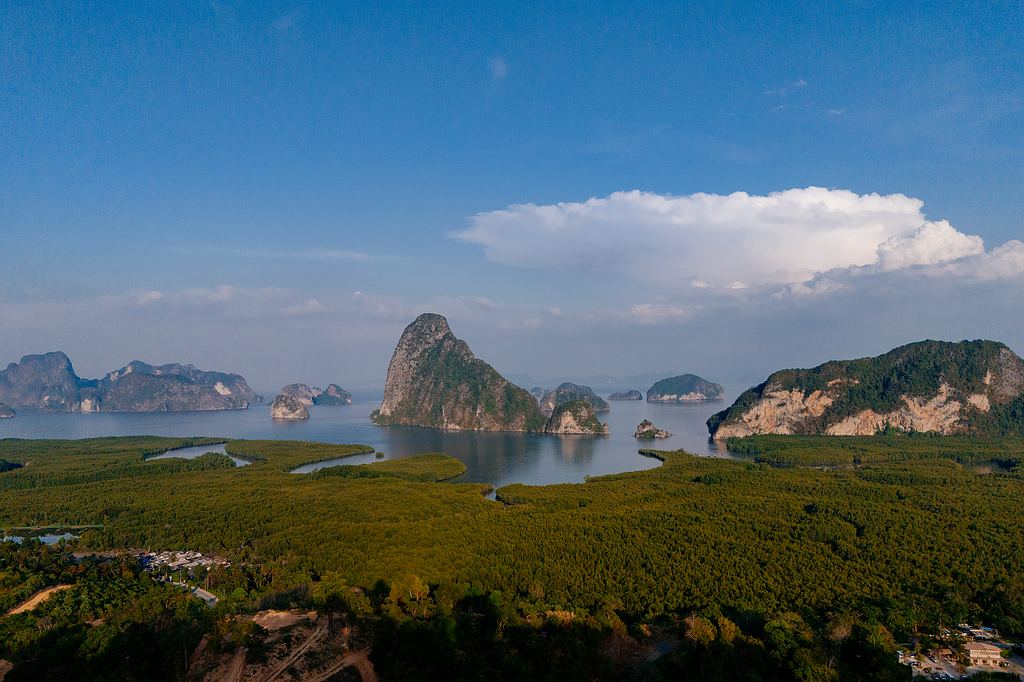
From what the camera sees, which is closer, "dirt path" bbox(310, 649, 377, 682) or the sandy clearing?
"dirt path" bbox(310, 649, 377, 682)

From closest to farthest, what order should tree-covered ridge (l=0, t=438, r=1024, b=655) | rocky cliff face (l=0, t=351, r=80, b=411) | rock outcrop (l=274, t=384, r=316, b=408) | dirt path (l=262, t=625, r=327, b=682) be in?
dirt path (l=262, t=625, r=327, b=682)
tree-covered ridge (l=0, t=438, r=1024, b=655)
rocky cliff face (l=0, t=351, r=80, b=411)
rock outcrop (l=274, t=384, r=316, b=408)

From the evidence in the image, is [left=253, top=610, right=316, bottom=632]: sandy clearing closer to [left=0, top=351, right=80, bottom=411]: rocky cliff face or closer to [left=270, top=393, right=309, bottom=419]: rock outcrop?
[left=270, top=393, right=309, bottom=419]: rock outcrop

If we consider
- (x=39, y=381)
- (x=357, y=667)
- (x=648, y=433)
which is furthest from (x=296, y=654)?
(x=39, y=381)

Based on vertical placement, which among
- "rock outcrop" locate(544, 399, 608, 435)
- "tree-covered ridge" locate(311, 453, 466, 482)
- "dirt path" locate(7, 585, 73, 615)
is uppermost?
"rock outcrop" locate(544, 399, 608, 435)

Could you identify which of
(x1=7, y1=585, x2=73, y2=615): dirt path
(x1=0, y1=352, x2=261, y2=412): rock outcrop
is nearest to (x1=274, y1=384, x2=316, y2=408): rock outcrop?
(x1=0, y1=352, x2=261, y2=412): rock outcrop

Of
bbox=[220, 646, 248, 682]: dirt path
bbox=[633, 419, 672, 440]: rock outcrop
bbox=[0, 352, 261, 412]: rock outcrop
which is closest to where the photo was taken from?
bbox=[220, 646, 248, 682]: dirt path

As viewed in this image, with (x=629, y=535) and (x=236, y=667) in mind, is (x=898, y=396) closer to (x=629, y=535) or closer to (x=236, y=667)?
(x=629, y=535)

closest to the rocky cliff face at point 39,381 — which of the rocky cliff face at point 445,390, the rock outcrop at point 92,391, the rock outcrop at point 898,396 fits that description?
the rock outcrop at point 92,391

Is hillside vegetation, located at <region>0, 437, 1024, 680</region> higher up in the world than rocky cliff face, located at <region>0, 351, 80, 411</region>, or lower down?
lower down
